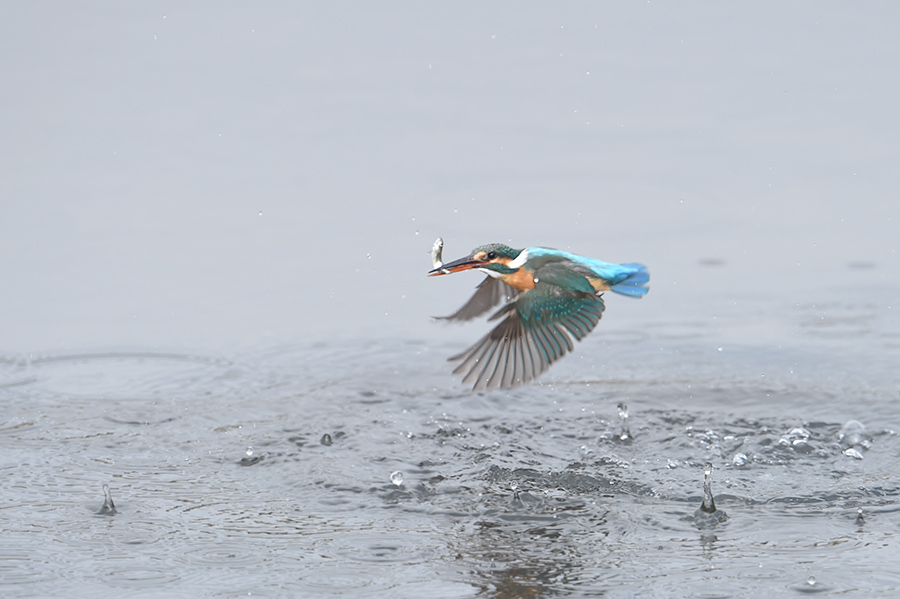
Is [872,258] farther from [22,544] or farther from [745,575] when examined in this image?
[22,544]

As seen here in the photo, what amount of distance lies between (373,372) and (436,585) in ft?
7.25

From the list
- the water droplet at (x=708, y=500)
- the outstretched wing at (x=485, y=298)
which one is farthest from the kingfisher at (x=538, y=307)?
the water droplet at (x=708, y=500)

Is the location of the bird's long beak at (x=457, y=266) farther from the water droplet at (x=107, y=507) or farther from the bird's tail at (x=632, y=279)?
the water droplet at (x=107, y=507)

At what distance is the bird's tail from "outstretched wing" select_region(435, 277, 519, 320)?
618 millimetres

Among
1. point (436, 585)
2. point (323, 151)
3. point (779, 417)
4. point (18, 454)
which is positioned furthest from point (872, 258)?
point (18, 454)

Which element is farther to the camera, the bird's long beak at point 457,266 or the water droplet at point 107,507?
the bird's long beak at point 457,266

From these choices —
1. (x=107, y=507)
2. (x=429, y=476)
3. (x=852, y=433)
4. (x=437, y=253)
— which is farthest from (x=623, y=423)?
(x=107, y=507)

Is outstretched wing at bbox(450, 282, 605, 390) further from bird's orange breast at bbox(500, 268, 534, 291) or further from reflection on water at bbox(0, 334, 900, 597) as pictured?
reflection on water at bbox(0, 334, 900, 597)

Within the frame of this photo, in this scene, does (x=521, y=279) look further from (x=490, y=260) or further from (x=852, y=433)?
(x=852, y=433)

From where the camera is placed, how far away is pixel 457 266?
177 inches

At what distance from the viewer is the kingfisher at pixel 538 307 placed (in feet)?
14.5

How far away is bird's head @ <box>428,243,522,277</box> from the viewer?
4.52 meters

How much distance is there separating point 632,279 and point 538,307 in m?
0.37

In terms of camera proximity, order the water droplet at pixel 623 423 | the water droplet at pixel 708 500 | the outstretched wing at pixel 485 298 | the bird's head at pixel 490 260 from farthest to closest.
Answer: the outstretched wing at pixel 485 298 < the water droplet at pixel 623 423 < the bird's head at pixel 490 260 < the water droplet at pixel 708 500
